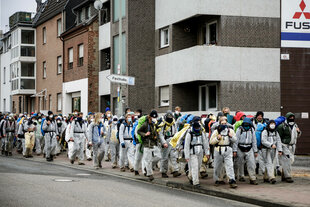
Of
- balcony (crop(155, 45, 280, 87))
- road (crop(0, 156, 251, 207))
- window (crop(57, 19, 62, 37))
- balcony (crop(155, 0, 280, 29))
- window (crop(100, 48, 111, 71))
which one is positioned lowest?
road (crop(0, 156, 251, 207))

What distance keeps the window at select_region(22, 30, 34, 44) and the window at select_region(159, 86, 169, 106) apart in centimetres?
Answer: 2309

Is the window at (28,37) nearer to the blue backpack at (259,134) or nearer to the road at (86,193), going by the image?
the road at (86,193)

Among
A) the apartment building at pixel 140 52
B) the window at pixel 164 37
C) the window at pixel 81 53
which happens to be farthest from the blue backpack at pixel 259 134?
the window at pixel 81 53

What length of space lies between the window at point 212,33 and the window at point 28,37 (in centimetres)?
2592

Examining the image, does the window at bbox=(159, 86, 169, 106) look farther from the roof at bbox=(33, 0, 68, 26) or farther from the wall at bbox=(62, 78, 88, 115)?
the roof at bbox=(33, 0, 68, 26)

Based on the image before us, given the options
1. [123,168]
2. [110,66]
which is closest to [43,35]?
[110,66]

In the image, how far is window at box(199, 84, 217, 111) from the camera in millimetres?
25903

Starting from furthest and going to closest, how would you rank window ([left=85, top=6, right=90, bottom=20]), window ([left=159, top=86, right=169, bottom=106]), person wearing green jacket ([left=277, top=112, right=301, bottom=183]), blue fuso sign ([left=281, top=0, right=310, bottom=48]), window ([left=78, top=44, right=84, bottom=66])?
window ([left=85, top=6, right=90, bottom=20]) < window ([left=78, top=44, right=84, bottom=66]) < window ([left=159, top=86, right=169, bottom=106]) < blue fuso sign ([left=281, top=0, right=310, bottom=48]) < person wearing green jacket ([left=277, top=112, right=301, bottom=183])

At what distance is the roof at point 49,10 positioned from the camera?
40406mm

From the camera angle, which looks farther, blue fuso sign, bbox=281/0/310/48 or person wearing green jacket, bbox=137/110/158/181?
blue fuso sign, bbox=281/0/310/48

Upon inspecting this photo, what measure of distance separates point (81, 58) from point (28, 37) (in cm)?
1419

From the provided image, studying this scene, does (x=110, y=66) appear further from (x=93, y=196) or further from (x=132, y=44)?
(x=93, y=196)

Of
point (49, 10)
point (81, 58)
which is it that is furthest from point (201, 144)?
point (49, 10)

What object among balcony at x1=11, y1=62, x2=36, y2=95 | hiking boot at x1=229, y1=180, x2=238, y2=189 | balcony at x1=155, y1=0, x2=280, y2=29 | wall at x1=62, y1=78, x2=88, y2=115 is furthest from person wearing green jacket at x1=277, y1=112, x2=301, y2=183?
balcony at x1=11, y1=62, x2=36, y2=95
